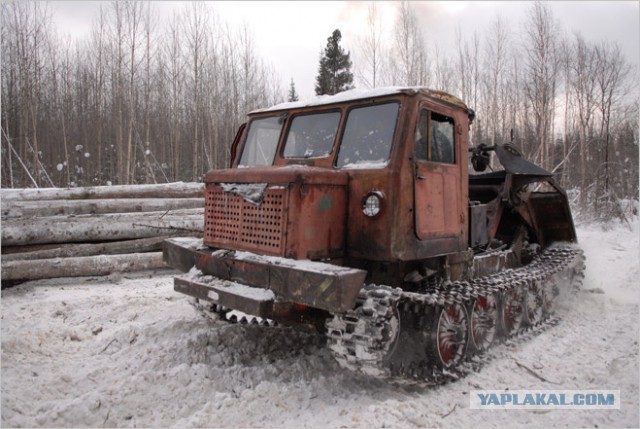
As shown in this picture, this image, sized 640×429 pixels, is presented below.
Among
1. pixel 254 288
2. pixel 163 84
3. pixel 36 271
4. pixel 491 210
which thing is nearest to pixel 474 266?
pixel 491 210

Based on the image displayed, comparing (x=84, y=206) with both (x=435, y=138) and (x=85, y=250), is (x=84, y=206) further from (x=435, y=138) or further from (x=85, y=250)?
(x=435, y=138)

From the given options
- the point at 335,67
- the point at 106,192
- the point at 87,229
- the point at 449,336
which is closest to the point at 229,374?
the point at 449,336

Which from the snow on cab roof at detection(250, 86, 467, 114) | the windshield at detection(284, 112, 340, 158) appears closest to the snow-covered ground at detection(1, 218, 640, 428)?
the windshield at detection(284, 112, 340, 158)

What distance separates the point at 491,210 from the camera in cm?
673

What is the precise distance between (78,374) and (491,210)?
5.41m

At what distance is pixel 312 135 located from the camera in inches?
205

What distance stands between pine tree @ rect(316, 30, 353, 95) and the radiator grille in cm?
2227

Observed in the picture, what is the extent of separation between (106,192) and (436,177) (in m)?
7.42

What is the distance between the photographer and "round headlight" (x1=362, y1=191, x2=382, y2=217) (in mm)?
4422

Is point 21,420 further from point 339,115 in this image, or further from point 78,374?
point 339,115

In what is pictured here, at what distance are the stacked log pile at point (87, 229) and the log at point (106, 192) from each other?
2 cm

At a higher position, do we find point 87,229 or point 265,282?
point 87,229

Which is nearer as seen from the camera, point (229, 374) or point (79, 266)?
point (229, 374)

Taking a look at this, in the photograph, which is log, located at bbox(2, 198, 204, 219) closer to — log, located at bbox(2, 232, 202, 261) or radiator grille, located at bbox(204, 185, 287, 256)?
log, located at bbox(2, 232, 202, 261)
